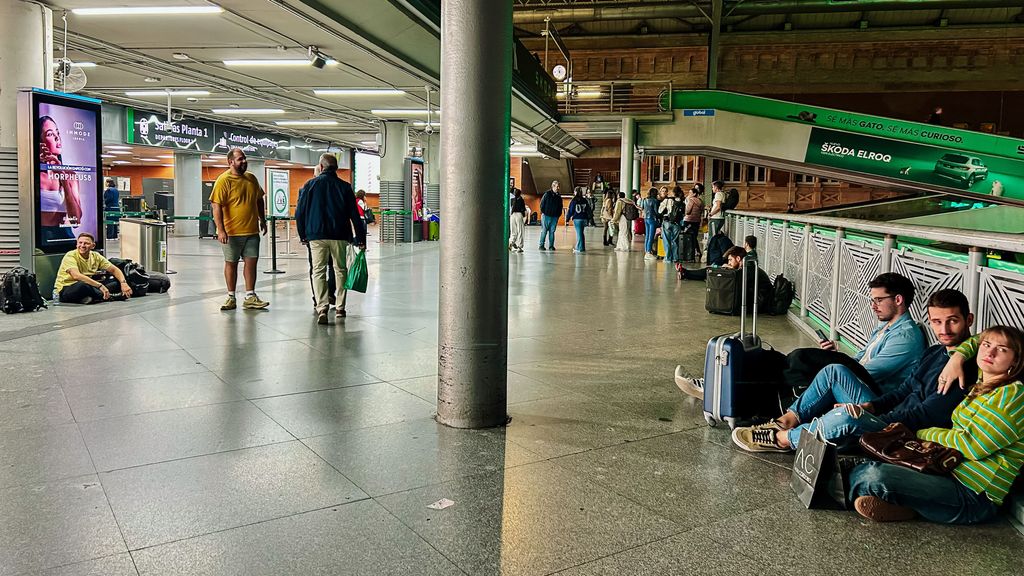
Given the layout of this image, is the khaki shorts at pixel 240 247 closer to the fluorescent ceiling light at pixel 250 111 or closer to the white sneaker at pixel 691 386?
the white sneaker at pixel 691 386

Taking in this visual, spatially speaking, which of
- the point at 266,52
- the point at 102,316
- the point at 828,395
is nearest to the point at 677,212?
the point at 266,52

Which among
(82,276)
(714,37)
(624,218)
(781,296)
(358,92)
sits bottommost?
(781,296)

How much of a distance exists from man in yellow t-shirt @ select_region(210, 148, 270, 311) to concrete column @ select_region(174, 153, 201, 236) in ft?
61.3

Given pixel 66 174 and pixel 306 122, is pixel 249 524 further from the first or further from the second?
pixel 306 122

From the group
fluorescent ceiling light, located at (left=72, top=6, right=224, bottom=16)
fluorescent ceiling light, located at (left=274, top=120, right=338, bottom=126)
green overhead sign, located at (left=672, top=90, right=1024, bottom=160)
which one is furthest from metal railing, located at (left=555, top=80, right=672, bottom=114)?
fluorescent ceiling light, located at (left=72, top=6, right=224, bottom=16)

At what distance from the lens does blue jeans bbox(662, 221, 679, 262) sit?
1860 cm

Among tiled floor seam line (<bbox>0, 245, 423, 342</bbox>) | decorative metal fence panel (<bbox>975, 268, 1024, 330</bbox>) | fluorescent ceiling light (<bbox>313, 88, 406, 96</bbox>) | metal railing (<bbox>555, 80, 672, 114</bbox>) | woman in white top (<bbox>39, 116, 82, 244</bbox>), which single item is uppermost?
metal railing (<bbox>555, 80, 672, 114</bbox>)

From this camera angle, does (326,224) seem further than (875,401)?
Yes

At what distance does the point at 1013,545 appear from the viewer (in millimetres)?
3080

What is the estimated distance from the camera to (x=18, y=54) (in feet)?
30.0

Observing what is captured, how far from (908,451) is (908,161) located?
20606 mm

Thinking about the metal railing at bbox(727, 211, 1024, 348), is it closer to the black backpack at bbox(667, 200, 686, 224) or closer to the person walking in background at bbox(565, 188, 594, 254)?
the black backpack at bbox(667, 200, 686, 224)

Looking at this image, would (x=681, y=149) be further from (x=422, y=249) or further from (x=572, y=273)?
(x=572, y=273)

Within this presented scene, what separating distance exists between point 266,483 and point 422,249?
58.9ft
